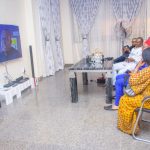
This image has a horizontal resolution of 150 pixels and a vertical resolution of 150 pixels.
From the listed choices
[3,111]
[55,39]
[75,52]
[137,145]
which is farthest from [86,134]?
[75,52]

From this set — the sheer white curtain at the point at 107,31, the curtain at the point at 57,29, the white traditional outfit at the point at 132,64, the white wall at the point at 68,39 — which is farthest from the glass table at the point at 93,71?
the white wall at the point at 68,39

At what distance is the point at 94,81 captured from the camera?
15.9 ft

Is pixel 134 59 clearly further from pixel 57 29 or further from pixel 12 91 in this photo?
pixel 57 29

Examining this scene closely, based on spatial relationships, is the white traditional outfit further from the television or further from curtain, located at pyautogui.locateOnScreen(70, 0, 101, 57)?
curtain, located at pyautogui.locateOnScreen(70, 0, 101, 57)

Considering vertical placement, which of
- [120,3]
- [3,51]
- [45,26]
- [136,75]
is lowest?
[136,75]

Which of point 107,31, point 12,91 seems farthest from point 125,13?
point 12,91

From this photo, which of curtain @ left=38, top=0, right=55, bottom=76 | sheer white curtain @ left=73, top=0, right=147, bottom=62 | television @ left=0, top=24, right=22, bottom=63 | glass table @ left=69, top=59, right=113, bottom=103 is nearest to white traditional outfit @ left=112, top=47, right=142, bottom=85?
glass table @ left=69, top=59, right=113, bottom=103

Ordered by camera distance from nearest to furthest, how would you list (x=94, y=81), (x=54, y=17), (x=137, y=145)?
(x=137, y=145) → (x=94, y=81) → (x=54, y=17)

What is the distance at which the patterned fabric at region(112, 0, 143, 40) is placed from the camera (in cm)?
614

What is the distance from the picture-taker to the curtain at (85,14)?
254 inches

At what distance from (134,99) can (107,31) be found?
471cm

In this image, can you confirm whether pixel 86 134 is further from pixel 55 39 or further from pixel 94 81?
pixel 55 39

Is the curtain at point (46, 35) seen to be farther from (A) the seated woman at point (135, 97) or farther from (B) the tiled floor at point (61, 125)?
(A) the seated woman at point (135, 97)

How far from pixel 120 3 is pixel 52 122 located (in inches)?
187
